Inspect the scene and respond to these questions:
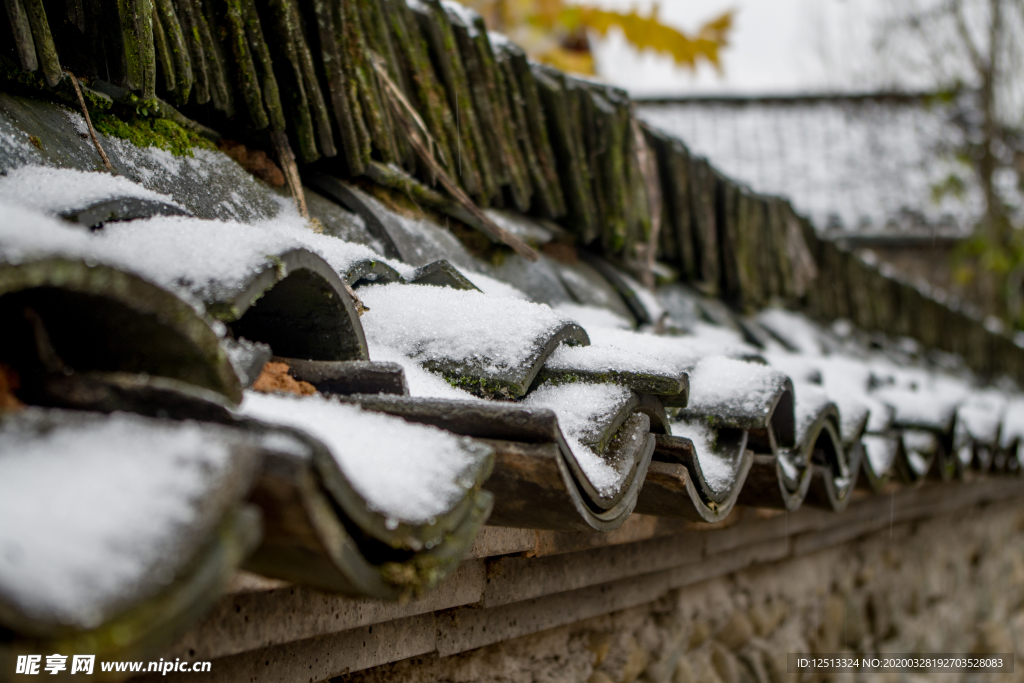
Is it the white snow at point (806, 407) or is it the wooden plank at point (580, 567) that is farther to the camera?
the white snow at point (806, 407)

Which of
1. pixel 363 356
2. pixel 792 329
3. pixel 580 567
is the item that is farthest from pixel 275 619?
pixel 792 329

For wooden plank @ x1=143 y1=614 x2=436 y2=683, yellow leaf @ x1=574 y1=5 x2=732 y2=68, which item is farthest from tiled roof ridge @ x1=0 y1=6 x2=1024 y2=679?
yellow leaf @ x1=574 y1=5 x2=732 y2=68

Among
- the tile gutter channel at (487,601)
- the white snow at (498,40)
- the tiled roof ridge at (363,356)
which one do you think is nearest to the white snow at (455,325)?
the tiled roof ridge at (363,356)

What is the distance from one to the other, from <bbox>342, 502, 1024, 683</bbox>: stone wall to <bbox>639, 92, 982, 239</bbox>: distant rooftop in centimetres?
658

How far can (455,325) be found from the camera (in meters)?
1.14

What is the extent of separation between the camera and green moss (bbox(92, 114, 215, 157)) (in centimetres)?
120

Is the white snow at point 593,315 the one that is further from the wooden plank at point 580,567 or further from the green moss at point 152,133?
→ the green moss at point 152,133

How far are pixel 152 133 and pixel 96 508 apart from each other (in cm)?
96

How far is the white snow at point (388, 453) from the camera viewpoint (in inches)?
24.9

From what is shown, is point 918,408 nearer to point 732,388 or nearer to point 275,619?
point 732,388

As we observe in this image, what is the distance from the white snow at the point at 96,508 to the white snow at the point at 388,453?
0.11 metres

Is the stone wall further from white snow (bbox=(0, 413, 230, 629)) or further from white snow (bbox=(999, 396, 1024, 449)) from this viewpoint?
white snow (bbox=(0, 413, 230, 629))

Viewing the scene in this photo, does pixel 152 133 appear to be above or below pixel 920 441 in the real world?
above

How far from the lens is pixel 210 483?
481mm
